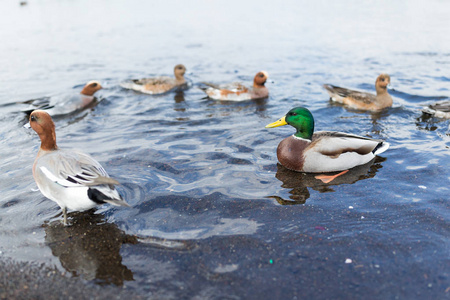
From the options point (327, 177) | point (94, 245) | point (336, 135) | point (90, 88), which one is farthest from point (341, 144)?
point (90, 88)

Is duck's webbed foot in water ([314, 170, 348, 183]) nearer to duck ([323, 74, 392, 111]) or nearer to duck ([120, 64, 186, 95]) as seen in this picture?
duck ([323, 74, 392, 111])

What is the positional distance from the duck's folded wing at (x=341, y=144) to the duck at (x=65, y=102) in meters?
6.91

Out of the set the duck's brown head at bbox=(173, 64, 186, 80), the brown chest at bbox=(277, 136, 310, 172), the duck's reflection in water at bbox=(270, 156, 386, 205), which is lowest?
the duck's reflection in water at bbox=(270, 156, 386, 205)

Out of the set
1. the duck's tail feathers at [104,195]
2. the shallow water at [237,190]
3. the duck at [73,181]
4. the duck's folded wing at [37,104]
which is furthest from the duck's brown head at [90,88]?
the duck's tail feathers at [104,195]

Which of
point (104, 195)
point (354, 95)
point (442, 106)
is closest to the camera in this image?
point (104, 195)

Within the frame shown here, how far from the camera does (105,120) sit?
9.58 m

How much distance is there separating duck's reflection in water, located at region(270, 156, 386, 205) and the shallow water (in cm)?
3

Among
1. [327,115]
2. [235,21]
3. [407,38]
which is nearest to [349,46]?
[407,38]

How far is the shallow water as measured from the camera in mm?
3994

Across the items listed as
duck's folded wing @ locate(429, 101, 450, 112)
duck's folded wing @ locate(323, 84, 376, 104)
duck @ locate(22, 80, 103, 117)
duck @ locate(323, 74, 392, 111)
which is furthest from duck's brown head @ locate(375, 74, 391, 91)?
duck @ locate(22, 80, 103, 117)

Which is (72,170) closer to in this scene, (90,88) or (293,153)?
(293,153)

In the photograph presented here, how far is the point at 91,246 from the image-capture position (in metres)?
4.45

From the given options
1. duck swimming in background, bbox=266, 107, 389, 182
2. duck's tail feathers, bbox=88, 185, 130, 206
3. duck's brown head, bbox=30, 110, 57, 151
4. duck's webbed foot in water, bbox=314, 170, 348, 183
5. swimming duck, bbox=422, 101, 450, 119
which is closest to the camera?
duck's tail feathers, bbox=88, 185, 130, 206

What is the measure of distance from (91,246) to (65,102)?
7.00 m
